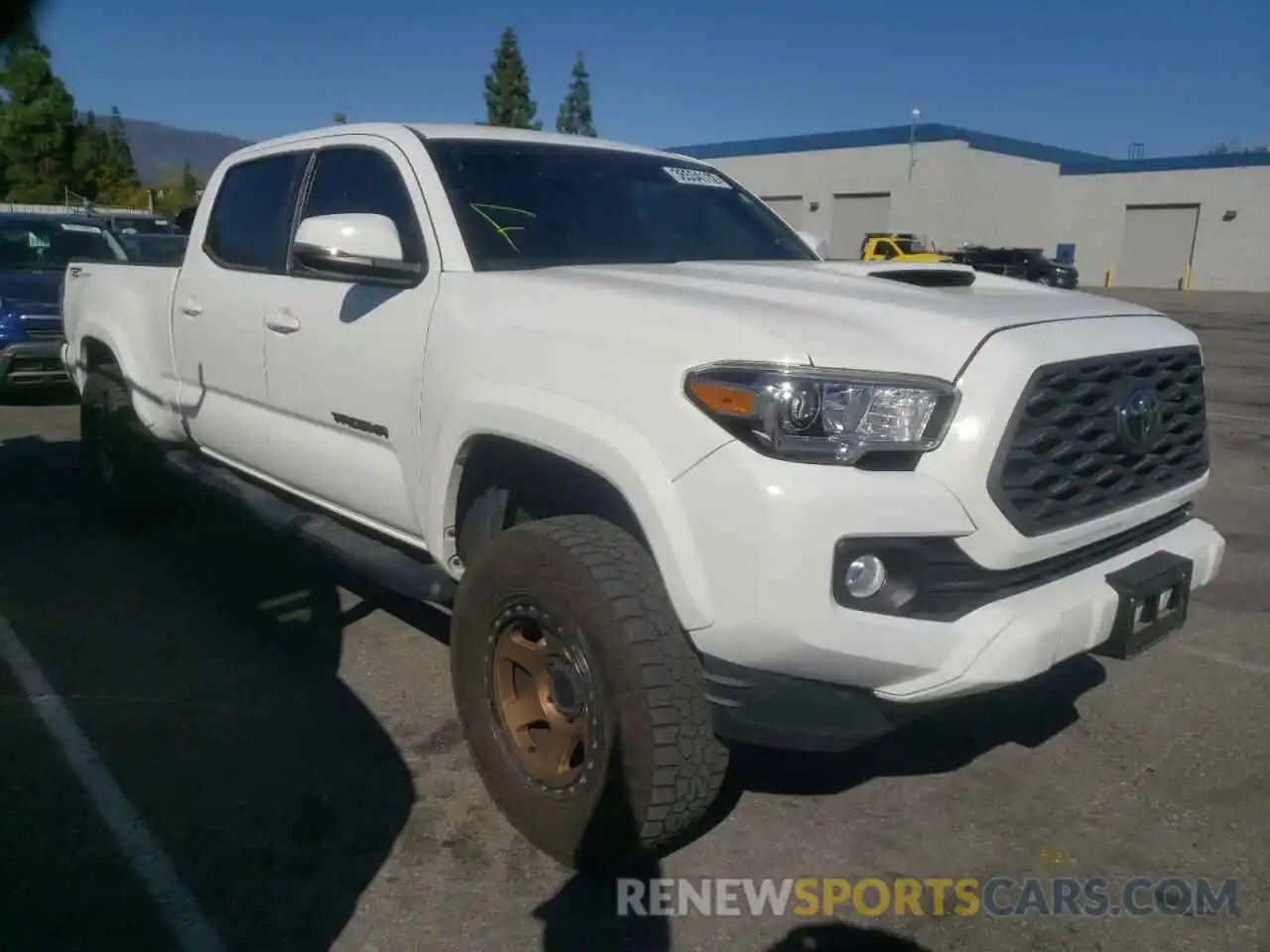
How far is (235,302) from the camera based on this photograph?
4.37 m

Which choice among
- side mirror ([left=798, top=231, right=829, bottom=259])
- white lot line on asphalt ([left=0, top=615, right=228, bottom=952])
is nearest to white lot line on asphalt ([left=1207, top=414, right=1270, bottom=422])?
side mirror ([left=798, top=231, right=829, bottom=259])

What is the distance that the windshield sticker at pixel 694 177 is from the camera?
4289mm

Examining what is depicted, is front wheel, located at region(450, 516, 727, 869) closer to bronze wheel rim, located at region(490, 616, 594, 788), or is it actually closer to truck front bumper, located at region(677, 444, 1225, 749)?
bronze wheel rim, located at region(490, 616, 594, 788)

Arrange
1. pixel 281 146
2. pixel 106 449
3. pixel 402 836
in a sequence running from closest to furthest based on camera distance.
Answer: pixel 402 836 → pixel 281 146 → pixel 106 449

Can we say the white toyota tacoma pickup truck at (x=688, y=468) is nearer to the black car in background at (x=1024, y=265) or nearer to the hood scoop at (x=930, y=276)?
the hood scoop at (x=930, y=276)

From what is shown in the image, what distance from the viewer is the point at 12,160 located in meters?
46.8

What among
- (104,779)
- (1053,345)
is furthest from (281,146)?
(1053,345)

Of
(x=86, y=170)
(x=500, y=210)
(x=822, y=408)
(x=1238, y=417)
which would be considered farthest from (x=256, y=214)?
(x=86, y=170)

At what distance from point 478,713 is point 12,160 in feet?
174

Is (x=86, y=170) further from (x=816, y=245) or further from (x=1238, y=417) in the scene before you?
(x=816, y=245)

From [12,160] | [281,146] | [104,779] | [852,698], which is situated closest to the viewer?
[852,698]

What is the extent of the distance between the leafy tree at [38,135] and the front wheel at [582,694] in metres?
50.8

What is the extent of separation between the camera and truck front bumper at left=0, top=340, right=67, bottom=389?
30.5 ft

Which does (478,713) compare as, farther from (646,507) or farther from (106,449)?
(106,449)
